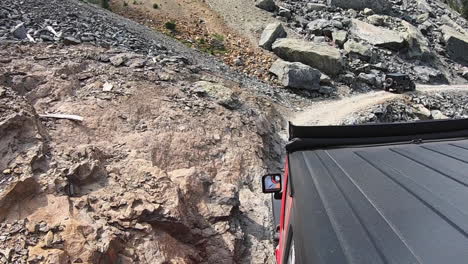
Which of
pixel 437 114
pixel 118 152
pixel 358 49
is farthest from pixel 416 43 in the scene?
pixel 118 152

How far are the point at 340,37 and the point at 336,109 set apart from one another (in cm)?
1065

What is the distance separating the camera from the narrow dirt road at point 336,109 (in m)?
17.7

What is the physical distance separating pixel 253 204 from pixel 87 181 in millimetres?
3917

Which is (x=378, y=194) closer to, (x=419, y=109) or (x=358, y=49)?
(x=419, y=109)

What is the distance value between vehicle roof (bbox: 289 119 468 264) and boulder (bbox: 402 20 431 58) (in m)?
29.3

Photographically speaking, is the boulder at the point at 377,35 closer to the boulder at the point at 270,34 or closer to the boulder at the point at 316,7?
the boulder at the point at 316,7

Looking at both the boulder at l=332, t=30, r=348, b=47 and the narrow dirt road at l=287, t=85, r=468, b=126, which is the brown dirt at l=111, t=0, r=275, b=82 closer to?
the narrow dirt road at l=287, t=85, r=468, b=126

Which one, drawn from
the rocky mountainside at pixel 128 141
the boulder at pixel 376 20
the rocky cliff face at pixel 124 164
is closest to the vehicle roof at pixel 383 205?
the rocky cliff face at pixel 124 164

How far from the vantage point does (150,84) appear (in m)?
12.3

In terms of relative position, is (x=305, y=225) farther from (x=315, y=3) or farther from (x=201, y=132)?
(x=315, y=3)

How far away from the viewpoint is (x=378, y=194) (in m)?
2.62

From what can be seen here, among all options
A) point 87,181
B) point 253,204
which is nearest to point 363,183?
point 87,181

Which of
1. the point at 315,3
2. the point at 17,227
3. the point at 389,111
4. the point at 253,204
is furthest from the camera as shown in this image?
the point at 315,3

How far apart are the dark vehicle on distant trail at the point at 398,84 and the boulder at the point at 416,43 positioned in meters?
7.12
